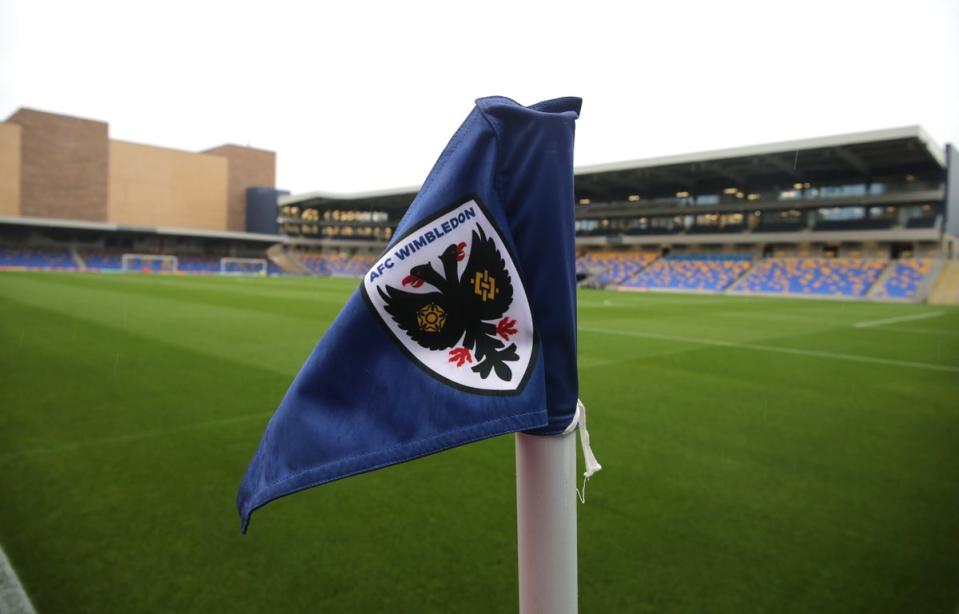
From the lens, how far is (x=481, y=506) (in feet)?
11.9

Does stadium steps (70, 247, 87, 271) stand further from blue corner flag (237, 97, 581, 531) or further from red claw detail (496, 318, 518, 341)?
red claw detail (496, 318, 518, 341)

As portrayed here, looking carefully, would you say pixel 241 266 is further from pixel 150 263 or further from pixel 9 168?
pixel 9 168

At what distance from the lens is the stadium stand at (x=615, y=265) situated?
5061cm

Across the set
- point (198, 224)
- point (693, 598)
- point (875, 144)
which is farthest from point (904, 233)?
point (198, 224)

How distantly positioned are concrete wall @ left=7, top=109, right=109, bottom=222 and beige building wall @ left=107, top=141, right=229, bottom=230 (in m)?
1.60

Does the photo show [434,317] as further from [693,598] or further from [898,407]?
[898,407]

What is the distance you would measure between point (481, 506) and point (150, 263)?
6881 centimetres

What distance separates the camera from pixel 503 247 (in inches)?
38.1

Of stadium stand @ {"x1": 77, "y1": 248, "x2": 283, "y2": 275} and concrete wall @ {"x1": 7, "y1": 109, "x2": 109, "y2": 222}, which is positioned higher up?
concrete wall @ {"x1": 7, "y1": 109, "x2": 109, "y2": 222}

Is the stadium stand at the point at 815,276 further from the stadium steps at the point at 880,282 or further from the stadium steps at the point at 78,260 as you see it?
the stadium steps at the point at 78,260

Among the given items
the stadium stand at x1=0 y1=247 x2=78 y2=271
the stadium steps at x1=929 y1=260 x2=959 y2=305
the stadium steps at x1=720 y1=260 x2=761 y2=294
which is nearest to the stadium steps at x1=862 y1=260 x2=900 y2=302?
the stadium steps at x1=929 y1=260 x2=959 y2=305

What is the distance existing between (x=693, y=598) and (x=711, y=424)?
3306 mm

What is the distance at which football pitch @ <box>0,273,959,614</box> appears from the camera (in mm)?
2654

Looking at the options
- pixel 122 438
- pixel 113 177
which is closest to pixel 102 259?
pixel 113 177
